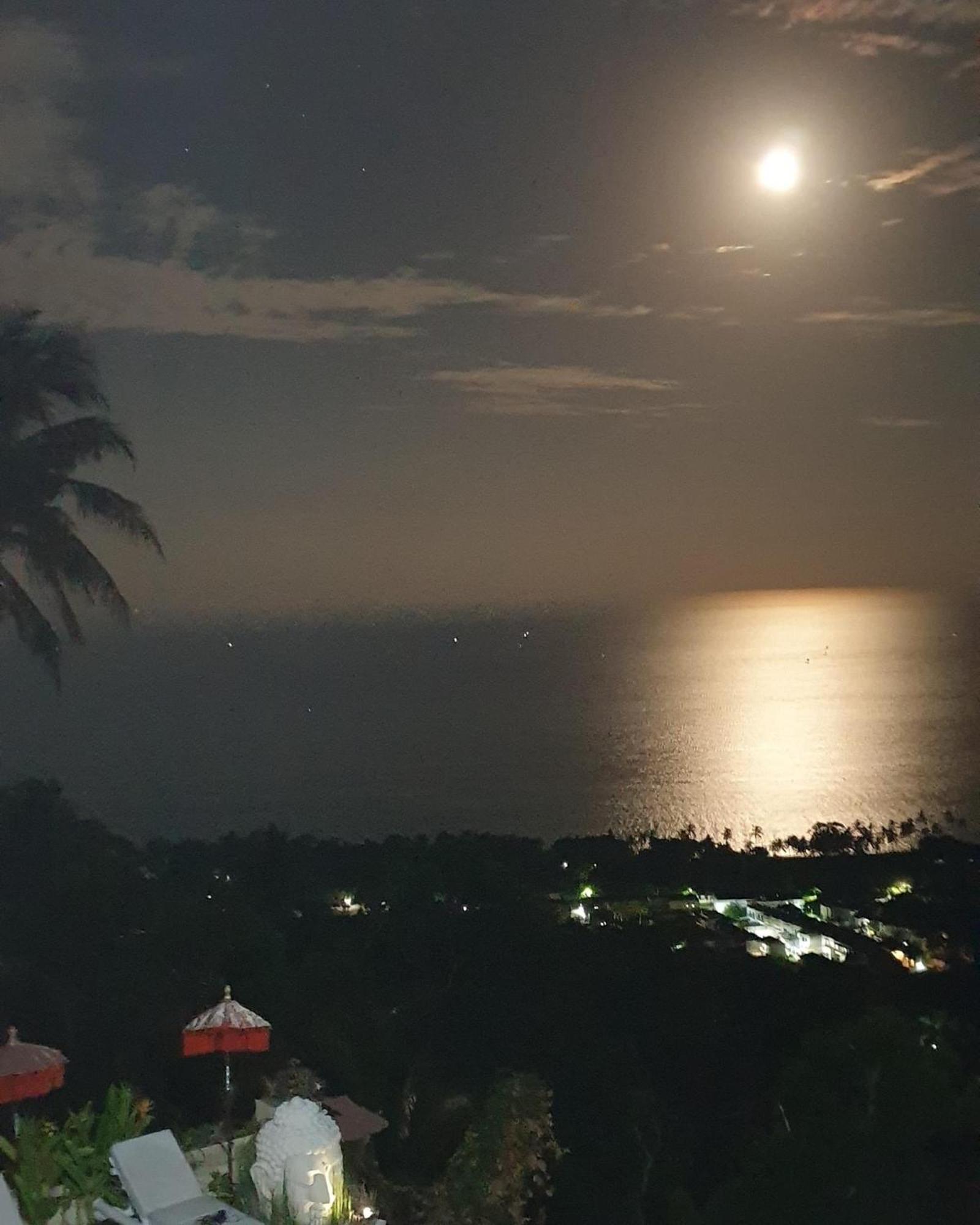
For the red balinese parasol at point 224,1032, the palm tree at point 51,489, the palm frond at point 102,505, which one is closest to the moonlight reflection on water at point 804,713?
the palm frond at point 102,505

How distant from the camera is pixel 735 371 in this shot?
11.2m

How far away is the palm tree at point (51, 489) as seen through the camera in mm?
6840

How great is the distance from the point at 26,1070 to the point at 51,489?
13.4ft

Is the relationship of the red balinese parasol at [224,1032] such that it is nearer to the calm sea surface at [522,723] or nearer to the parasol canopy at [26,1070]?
the parasol canopy at [26,1070]

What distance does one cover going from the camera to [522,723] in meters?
24.9

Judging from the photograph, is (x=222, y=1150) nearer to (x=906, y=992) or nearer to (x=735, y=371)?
(x=906, y=992)

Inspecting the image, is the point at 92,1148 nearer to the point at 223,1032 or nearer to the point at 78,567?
the point at 223,1032

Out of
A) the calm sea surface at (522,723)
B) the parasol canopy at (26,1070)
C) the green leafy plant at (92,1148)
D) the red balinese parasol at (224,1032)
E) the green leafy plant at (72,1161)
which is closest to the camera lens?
the green leafy plant at (72,1161)

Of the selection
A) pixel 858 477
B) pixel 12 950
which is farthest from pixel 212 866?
pixel 858 477

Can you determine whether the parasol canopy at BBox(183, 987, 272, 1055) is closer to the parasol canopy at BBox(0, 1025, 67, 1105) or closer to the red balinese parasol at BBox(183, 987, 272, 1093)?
the red balinese parasol at BBox(183, 987, 272, 1093)

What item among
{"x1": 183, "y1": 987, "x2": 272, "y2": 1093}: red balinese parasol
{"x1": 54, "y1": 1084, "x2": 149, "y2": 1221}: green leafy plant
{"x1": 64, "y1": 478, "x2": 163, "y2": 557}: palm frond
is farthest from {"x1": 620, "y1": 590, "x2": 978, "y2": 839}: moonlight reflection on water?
{"x1": 54, "y1": 1084, "x2": 149, "y2": 1221}: green leafy plant

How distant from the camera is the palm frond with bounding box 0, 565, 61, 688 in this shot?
6.99 m

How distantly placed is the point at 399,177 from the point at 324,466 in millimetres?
3340

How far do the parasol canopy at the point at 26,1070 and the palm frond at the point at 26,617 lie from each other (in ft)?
11.4
